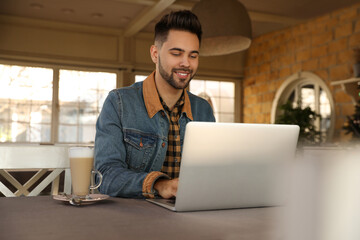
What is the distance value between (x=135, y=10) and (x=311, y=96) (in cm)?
281

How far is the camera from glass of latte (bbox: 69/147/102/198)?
3.43ft

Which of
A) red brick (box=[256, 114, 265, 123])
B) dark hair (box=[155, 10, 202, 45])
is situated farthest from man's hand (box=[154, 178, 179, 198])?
red brick (box=[256, 114, 265, 123])

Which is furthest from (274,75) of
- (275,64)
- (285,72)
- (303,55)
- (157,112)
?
(157,112)

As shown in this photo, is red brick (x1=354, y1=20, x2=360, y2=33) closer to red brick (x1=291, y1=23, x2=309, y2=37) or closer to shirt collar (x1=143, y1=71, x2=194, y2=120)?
red brick (x1=291, y1=23, x2=309, y2=37)

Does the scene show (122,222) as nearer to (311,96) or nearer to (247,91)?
(311,96)

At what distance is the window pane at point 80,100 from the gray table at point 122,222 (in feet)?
18.3

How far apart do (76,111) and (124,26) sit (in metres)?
1.59

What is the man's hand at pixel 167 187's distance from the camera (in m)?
1.05

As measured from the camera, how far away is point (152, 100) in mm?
A: 1560

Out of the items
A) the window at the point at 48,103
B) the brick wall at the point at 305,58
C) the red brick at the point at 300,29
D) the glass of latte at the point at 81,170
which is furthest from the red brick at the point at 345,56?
the glass of latte at the point at 81,170

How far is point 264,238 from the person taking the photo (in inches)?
25.4

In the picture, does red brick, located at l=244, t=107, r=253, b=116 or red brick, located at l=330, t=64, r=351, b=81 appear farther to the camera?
red brick, located at l=244, t=107, r=253, b=116

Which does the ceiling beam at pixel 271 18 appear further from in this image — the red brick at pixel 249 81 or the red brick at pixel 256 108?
the red brick at pixel 256 108

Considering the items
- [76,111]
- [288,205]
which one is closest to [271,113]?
[76,111]
